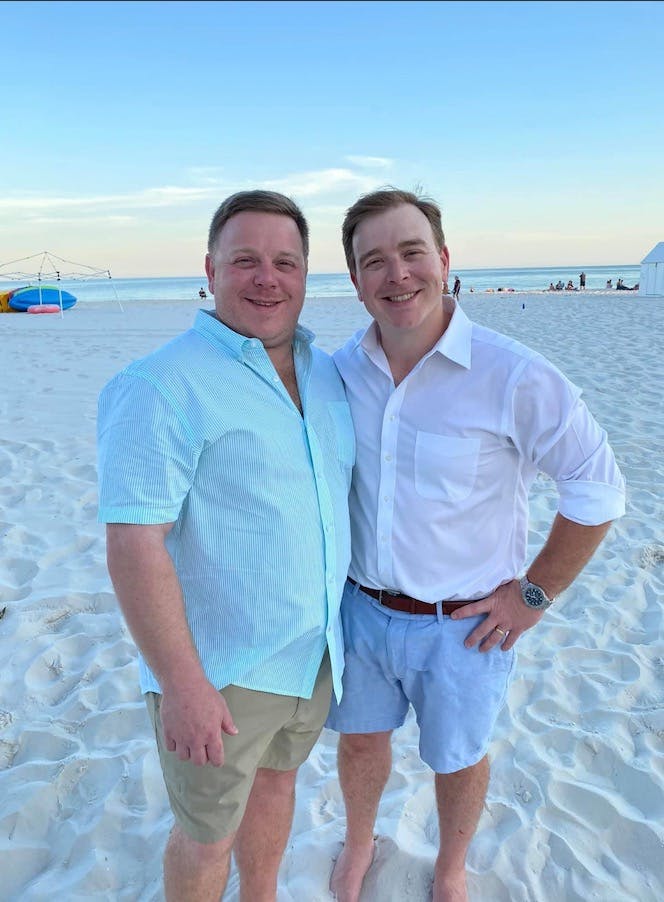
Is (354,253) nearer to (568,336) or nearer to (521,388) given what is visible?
(521,388)

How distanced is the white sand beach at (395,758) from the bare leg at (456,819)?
0.40 ft

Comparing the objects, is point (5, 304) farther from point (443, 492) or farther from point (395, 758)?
point (443, 492)

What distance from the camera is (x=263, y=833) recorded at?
203 cm

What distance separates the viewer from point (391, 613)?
2.04m

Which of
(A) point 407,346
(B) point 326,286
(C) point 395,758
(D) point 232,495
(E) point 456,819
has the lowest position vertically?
(B) point 326,286

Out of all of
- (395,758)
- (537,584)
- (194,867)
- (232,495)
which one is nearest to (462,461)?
(537,584)

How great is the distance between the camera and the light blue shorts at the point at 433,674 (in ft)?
6.54

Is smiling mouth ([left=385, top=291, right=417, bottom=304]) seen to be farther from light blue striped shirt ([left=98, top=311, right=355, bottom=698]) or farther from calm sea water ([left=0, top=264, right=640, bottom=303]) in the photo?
calm sea water ([left=0, top=264, right=640, bottom=303])

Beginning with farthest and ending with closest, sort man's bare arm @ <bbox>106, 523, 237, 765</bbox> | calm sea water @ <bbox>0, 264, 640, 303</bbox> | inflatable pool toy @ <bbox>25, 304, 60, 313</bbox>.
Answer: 1. calm sea water @ <bbox>0, 264, 640, 303</bbox>
2. inflatable pool toy @ <bbox>25, 304, 60, 313</bbox>
3. man's bare arm @ <bbox>106, 523, 237, 765</bbox>

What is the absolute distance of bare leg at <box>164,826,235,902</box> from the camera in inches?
68.1

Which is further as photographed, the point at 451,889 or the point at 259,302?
the point at 451,889

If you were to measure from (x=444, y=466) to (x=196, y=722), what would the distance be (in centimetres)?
92

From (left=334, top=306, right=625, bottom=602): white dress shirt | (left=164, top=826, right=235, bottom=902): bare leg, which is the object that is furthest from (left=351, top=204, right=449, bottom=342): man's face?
(left=164, top=826, right=235, bottom=902): bare leg

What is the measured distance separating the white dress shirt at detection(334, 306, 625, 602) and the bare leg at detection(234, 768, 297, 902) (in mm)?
653
